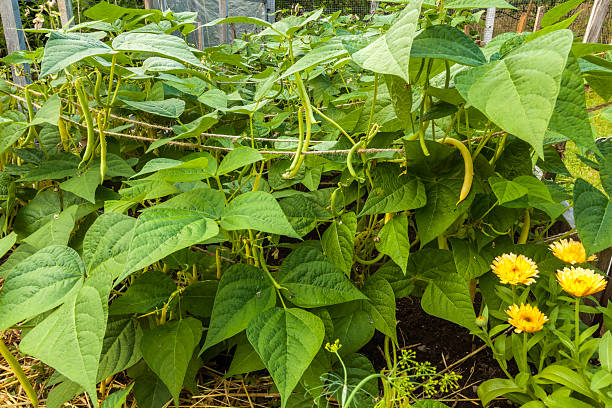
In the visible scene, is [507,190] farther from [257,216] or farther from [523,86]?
[257,216]

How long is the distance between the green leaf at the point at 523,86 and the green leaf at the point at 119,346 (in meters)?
0.62

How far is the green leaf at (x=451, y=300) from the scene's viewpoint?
2.16 ft

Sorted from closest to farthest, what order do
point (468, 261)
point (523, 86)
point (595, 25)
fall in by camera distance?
point (523, 86), point (468, 261), point (595, 25)

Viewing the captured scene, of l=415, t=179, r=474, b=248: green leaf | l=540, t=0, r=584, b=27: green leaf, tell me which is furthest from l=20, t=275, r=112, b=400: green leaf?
l=540, t=0, r=584, b=27: green leaf

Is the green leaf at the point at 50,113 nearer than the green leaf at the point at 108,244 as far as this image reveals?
No

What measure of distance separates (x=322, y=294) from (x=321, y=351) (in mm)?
101

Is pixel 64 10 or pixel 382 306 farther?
pixel 64 10

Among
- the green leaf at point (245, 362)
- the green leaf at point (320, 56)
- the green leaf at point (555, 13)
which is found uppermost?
the green leaf at point (555, 13)

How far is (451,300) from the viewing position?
2.22 feet

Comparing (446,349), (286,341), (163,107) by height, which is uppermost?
(163,107)

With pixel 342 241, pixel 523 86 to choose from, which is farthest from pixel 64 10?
pixel 523 86

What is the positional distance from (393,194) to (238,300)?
298 millimetres

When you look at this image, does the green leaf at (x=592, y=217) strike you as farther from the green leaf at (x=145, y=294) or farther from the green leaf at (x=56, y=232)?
the green leaf at (x=56, y=232)

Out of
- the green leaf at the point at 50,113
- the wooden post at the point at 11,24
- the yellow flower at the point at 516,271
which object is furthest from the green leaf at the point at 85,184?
the wooden post at the point at 11,24
